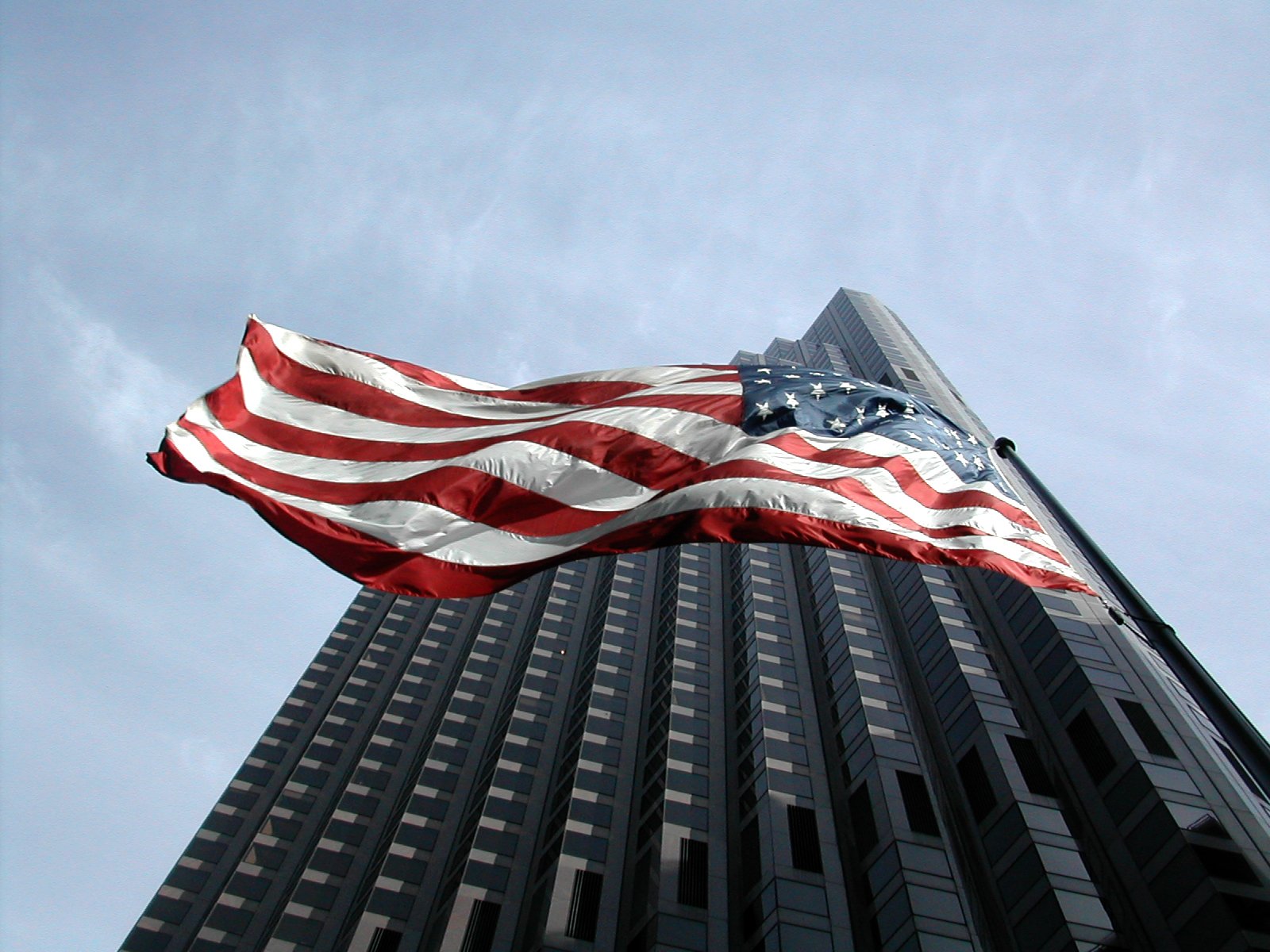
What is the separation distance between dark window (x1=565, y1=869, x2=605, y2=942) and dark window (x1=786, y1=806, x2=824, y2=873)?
11590 mm

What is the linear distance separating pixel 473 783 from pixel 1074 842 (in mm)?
44355

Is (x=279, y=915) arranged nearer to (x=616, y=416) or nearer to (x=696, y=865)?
(x=696, y=865)

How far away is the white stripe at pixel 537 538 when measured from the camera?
54.0 ft

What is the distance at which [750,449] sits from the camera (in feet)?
61.2

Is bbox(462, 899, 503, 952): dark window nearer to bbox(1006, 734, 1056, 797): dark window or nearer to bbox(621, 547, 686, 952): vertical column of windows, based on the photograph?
bbox(621, 547, 686, 952): vertical column of windows

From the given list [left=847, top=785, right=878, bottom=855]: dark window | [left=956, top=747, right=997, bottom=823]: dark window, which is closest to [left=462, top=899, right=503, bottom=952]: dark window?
[left=847, top=785, right=878, bottom=855]: dark window

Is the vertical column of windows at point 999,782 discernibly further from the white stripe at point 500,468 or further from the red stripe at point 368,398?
the white stripe at point 500,468

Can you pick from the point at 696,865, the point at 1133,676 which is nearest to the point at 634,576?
the point at 696,865

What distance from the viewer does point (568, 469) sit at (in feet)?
62.5

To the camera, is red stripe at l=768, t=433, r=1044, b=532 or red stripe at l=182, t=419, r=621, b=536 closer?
red stripe at l=768, t=433, r=1044, b=532

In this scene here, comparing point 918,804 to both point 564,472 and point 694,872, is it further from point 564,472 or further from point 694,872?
point 564,472

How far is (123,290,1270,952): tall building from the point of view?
40.1m

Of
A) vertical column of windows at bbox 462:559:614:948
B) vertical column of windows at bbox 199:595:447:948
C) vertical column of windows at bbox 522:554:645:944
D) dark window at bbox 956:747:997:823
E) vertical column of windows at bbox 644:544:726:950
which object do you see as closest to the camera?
dark window at bbox 956:747:997:823

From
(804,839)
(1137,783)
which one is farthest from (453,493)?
(804,839)
